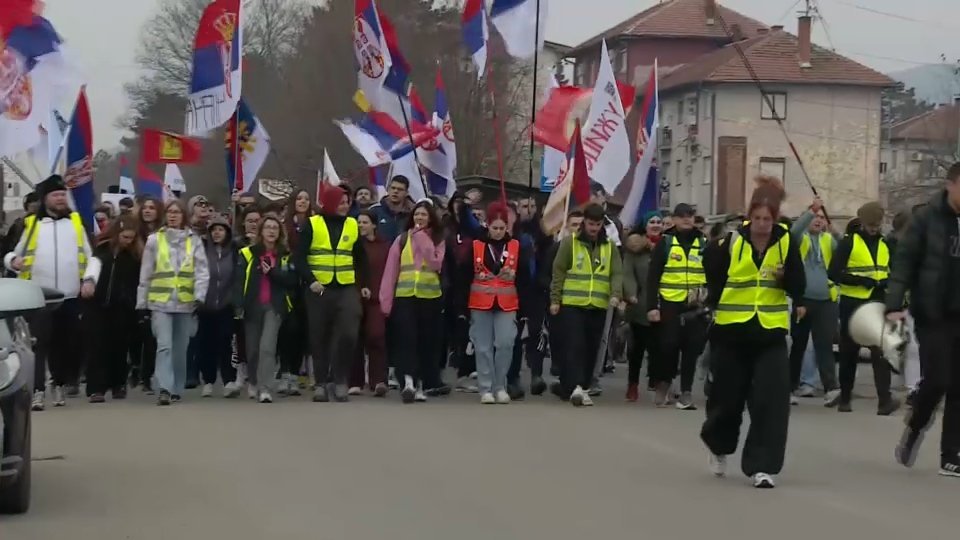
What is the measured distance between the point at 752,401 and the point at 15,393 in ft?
14.3

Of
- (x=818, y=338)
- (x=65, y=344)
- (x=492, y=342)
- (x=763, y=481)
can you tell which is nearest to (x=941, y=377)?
(x=763, y=481)

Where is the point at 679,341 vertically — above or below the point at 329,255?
below

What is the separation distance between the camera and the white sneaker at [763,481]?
10.0 meters

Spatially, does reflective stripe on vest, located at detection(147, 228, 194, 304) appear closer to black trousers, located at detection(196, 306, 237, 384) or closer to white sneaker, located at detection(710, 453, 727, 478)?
black trousers, located at detection(196, 306, 237, 384)

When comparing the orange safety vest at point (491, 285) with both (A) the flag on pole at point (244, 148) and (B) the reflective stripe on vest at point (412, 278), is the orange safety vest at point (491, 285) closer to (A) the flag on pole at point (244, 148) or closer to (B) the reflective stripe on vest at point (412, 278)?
(B) the reflective stripe on vest at point (412, 278)

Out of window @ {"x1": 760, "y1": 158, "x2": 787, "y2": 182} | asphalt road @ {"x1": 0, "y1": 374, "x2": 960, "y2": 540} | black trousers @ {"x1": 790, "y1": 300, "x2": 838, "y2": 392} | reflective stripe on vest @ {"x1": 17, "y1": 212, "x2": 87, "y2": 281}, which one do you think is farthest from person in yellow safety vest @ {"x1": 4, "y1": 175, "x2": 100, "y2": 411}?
window @ {"x1": 760, "y1": 158, "x2": 787, "y2": 182}

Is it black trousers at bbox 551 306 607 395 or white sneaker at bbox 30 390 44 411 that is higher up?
black trousers at bbox 551 306 607 395

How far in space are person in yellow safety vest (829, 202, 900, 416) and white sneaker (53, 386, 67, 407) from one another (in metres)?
7.02

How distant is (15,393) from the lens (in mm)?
8492

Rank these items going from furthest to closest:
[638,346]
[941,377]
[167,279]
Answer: [638,346] → [167,279] → [941,377]

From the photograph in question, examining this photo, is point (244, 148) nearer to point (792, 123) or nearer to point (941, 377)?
point (941, 377)

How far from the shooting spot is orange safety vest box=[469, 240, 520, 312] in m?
15.4

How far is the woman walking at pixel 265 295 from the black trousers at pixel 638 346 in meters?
3.22

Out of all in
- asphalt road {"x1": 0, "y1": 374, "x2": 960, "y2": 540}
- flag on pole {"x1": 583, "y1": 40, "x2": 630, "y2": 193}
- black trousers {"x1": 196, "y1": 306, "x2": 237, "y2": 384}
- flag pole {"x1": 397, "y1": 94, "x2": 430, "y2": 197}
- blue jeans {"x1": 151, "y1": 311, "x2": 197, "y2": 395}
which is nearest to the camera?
asphalt road {"x1": 0, "y1": 374, "x2": 960, "y2": 540}
